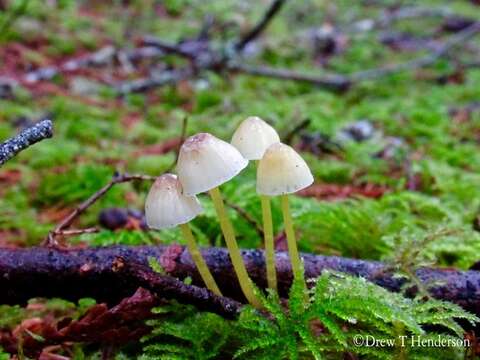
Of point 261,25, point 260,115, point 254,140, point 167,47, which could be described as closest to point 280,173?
point 254,140

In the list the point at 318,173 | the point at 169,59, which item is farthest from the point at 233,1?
the point at 318,173

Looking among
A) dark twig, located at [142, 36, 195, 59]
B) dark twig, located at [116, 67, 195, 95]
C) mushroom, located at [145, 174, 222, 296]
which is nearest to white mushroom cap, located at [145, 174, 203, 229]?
mushroom, located at [145, 174, 222, 296]

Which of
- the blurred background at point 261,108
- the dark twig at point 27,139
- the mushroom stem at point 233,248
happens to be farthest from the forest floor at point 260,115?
the dark twig at point 27,139

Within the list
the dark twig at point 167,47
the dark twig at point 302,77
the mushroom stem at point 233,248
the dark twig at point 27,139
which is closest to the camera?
the dark twig at point 27,139

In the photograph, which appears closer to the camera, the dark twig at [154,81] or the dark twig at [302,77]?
the dark twig at [154,81]

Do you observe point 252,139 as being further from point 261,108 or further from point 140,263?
point 261,108

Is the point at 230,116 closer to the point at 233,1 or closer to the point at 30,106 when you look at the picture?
the point at 30,106

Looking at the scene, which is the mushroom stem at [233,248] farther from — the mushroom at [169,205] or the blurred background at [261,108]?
the blurred background at [261,108]
